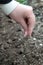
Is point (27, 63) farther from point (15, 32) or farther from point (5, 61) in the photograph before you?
point (15, 32)

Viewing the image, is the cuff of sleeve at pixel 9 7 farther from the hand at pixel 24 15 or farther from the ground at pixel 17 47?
the ground at pixel 17 47

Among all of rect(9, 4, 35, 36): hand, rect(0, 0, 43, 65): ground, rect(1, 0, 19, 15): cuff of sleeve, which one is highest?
rect(1, 0, 19, 15): cuff of sleeve

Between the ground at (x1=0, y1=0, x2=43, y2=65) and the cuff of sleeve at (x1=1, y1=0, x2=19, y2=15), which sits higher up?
the cuff of sleeve at (x1=1, y1=0, x2=19, y2=15)

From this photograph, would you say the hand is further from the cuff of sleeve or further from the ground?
the ground

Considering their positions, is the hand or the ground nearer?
the hand

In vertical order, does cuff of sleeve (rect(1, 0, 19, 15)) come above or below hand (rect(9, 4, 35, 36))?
above

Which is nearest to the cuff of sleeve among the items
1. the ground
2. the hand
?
the hand

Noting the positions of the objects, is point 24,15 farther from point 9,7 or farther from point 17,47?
point 17,47

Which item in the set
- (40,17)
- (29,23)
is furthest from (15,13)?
(40,17)
